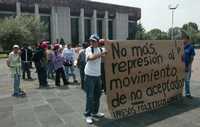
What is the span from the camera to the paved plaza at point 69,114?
616cm

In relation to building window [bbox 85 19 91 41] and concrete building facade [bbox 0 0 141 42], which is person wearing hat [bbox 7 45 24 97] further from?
building window [bbox 85 19 91 41]

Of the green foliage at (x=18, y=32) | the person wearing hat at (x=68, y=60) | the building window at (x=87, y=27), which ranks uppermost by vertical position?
the building window at (x=87, y=27)

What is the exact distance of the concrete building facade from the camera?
61875 mm

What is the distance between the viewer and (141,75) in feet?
22.8

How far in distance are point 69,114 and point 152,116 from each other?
6.18 ft

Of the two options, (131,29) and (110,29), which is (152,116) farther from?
(131,29)

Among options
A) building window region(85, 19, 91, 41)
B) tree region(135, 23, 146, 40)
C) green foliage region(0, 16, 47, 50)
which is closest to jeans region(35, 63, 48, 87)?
green foliage region(0, 16, 47, 50)

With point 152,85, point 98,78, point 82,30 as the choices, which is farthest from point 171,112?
point 82,30

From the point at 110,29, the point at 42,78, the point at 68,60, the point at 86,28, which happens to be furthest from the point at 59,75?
the point at 110,29

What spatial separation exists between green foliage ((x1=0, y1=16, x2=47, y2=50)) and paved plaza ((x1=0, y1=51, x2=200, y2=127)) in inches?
1469

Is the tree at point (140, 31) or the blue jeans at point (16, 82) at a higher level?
the tree at point (140, 31)

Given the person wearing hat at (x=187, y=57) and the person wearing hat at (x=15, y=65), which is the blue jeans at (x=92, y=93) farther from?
the person wearing hat at (x=15, y=65)

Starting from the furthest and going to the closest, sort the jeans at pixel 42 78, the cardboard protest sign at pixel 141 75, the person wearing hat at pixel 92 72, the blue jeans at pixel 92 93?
the jeans at pixel 42 78, the cardboard protest sign at pixel 141 75, the blue jeans at pixel 92 93, the person wearing hat at pixel 92 72

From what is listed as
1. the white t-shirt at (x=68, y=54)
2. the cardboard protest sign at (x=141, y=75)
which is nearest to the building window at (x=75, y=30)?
the white t-shirt at (x=68, y=54)
